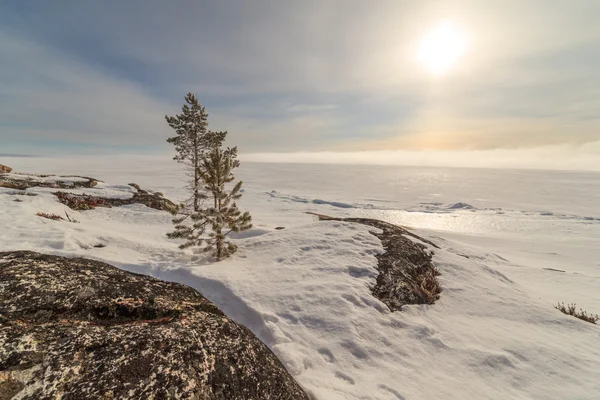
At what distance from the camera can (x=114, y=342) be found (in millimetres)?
2428

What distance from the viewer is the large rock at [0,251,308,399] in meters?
2.03

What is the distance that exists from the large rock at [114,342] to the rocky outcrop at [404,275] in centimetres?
378

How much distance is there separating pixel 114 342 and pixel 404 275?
6.55 m

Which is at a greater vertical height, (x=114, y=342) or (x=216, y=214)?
(x=216, y=214)

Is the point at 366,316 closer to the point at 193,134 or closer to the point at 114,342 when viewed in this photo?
the point at 114,342

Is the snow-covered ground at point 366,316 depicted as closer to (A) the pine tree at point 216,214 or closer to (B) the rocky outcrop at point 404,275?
(B) the rocky outcrop at point 404,275

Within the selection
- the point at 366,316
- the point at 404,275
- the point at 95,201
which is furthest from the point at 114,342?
the point at 95,201

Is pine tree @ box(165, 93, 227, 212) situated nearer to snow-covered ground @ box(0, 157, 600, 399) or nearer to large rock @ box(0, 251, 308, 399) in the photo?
snow-covered ground @ box(0, 157, 600, 399)

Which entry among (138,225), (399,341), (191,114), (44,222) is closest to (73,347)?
(399,341)

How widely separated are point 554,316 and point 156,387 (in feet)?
28.8

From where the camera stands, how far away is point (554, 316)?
21.4 feet

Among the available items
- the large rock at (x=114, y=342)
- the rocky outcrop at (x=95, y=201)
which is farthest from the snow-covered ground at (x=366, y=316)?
the rocky outcrop at (x=95, y=201)

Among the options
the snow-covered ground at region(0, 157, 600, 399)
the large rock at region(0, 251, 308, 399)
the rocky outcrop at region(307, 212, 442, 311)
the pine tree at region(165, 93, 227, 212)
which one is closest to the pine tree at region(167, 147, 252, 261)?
the snow-covered ground at region(0, 157, 600, 399)

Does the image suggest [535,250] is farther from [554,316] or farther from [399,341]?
[399,341]
